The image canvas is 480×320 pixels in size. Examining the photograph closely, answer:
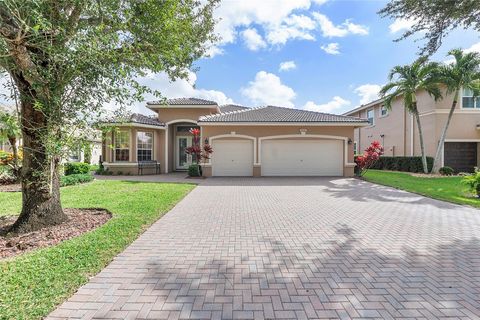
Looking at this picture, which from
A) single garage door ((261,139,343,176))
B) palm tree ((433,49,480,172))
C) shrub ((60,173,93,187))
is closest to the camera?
shrub ((60,173,93,187))

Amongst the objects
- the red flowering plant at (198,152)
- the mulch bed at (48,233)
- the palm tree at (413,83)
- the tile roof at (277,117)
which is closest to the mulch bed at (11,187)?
the mulch bed at (48,233)

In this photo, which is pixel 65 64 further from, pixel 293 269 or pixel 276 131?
pixel 276 131

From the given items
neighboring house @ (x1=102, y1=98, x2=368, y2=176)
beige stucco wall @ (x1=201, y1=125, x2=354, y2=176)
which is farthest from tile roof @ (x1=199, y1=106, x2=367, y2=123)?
beige stucco wall @ (x1=201, y1=125, x2=354, y2=176)

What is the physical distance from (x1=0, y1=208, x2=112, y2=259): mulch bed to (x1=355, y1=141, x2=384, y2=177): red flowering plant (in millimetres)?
14899

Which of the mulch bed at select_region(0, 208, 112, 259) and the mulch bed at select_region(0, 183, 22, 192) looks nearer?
the mulch bed at select_region(0, 208, 112, 259)

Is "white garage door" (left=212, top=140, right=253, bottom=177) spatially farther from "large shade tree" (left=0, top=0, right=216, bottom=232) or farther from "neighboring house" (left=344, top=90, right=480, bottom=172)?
"neighboring house" (left=344, top=90, right=480, bottom=172)

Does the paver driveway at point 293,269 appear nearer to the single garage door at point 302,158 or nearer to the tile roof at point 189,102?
the single garage door at point 302,158

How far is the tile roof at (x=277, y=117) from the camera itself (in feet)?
55.9

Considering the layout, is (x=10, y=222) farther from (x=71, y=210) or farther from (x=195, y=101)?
(x=195, y=101)

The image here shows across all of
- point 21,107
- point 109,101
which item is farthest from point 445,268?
point 21,107

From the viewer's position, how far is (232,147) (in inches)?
692

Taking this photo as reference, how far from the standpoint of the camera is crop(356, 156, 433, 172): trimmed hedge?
19438mm

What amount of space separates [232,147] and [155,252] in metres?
13.2

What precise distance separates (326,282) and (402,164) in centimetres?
2152
